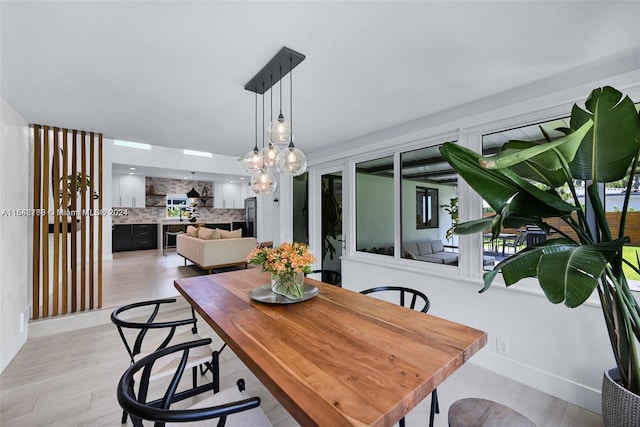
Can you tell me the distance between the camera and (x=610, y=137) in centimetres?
125

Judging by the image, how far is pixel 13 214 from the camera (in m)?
2.61

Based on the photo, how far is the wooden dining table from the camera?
85cm

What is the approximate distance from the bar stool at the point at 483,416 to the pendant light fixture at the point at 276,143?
177 centimetres

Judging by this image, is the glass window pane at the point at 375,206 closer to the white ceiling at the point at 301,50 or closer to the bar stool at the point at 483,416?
the white ceiling at the point at 301,50

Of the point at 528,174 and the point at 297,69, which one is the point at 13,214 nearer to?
the point at 297,69

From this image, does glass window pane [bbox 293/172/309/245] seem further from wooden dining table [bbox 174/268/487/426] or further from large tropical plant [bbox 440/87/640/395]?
large tropical plant [bbox 440/87/640/395]

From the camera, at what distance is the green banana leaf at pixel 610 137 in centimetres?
122

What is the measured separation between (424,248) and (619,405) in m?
1.80

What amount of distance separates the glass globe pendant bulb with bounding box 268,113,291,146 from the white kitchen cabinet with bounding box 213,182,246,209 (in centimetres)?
844

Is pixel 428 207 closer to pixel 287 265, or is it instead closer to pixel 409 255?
pixel 409 255

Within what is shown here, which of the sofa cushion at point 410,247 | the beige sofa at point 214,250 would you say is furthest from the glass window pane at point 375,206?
the beige sofa at point 214,250

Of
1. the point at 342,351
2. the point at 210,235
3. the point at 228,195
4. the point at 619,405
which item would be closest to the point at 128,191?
the point at 228,195

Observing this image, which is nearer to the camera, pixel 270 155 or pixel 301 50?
pixel 301 50

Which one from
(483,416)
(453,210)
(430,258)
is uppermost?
(453,210)
